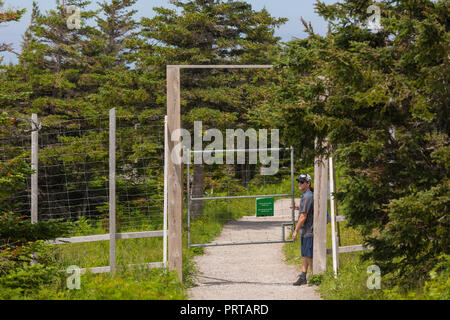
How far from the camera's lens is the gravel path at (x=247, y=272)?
802 cm

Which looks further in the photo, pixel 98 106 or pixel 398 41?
pixel 98 106

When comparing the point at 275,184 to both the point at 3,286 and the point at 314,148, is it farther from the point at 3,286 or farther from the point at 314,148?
the point at 3,286

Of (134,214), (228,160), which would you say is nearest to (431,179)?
(134,214)

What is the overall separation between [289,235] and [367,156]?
7.92 metres

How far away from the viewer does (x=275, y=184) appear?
19047 millimetres

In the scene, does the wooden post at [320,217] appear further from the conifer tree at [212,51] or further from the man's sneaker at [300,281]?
the conifer tree at [212,51]

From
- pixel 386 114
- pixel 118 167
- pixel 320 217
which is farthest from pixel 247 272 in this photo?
pixel 118 167

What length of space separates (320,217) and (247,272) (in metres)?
2.15

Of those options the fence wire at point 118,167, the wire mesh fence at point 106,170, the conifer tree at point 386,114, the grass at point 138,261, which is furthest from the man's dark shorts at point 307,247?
the fence wire at point 118,167

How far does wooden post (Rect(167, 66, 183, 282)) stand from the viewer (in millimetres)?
8070

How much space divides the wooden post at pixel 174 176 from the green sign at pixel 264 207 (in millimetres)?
2095

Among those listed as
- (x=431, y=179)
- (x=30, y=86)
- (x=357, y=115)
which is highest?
(x=30, y=86)

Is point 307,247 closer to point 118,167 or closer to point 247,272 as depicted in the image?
point 247,272

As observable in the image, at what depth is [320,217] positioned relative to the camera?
8.44 metres
